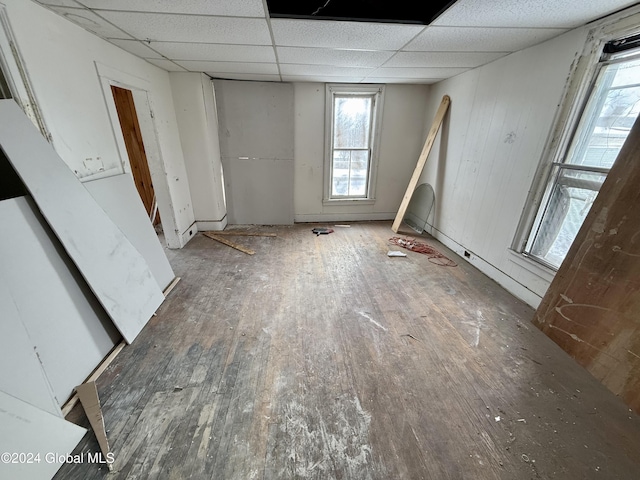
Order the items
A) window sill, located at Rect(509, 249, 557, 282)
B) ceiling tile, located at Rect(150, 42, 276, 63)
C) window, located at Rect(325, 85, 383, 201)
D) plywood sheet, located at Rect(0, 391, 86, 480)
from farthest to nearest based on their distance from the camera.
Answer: window, located at Rect(325, 85, 383, 201) → ceiling tile, located at Rect(150, 42, 276, 63) → window sill, located at Rect(509, 249, 557, 282) → plywood sheet, located at Rect(0, 391, 86, 480)

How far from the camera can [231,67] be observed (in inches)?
125

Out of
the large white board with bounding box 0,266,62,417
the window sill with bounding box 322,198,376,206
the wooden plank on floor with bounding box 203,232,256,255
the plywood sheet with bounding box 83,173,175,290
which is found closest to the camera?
the large white board with bounding box 0,266,62,417

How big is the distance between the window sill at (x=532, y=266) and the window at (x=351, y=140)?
261 cm

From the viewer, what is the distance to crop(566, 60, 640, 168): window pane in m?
1.79

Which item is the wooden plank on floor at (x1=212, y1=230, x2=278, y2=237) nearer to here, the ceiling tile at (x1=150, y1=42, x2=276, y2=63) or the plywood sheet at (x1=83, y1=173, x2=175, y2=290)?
the plywood sheet at (x1=83, y1=173, x2=175, y2=290)

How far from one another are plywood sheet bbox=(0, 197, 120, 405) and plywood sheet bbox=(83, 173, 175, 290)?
0.60 m

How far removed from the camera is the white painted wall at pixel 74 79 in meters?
1.63

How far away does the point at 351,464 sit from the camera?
1.28 meters

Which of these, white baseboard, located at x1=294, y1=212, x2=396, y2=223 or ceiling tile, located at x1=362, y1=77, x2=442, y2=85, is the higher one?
ceiling tile, located at x1=362, y1=77, x2=442, y2=85

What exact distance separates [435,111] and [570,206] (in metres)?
2.63

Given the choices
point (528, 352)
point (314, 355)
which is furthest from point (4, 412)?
point (528, 352)

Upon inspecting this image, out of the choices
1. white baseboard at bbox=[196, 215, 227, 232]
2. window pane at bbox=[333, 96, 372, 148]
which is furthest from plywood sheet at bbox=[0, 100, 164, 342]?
window pane at bbox=[333, 96, 372, 148]

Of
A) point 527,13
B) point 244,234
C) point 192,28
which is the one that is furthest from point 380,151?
point 192,28

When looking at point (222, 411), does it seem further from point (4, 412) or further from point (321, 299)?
point (321, 299)
